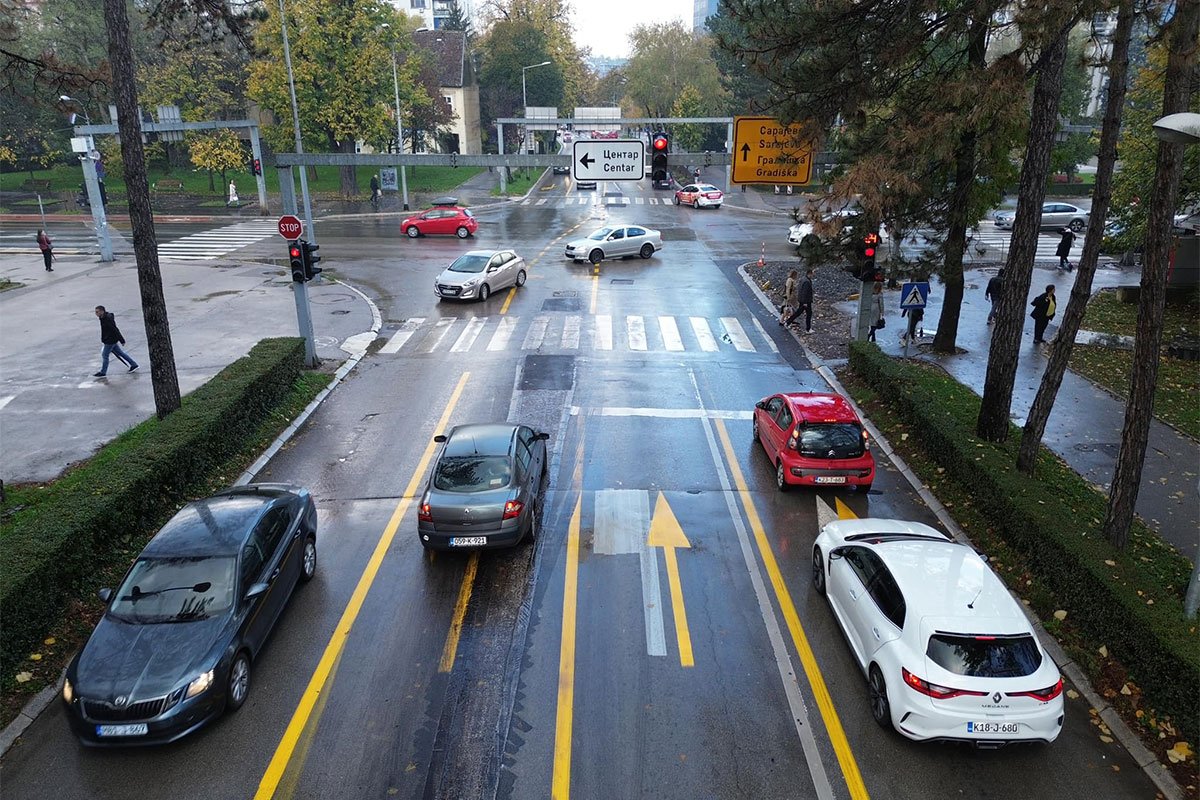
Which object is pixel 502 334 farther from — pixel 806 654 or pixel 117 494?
pixel 806 654

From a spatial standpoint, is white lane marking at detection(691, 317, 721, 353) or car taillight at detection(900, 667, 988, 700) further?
white lane marking at detection(691, 317, 721, 353)

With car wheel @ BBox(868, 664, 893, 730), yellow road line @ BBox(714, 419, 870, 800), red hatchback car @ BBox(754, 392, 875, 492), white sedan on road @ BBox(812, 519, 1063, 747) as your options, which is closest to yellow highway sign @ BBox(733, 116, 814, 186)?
red hatchback car @ BBox(754, 392, 875, 492)

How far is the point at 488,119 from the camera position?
3388 inches

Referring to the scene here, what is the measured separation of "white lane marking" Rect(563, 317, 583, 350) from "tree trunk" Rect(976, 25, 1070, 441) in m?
11.1

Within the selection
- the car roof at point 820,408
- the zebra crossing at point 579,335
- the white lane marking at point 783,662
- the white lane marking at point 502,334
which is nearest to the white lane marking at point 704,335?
the zebra crossing at point 579,335

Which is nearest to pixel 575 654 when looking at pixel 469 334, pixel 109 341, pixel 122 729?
pixel 122 729

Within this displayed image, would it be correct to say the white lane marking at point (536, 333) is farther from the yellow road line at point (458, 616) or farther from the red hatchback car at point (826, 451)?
the yellow road line at point (458, 616)

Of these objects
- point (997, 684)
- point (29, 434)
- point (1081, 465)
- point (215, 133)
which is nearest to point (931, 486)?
point (1081, 465)

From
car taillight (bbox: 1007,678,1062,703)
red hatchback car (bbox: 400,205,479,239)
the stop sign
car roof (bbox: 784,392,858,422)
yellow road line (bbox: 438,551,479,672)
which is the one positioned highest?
the stop sign

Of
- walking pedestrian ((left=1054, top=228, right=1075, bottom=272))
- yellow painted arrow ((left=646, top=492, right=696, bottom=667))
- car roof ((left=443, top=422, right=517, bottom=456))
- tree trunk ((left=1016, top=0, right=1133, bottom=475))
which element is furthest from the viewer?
walking pedestrian ((left=1054, top=228, right=1075, bottom=272))

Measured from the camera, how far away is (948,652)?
25.5ft

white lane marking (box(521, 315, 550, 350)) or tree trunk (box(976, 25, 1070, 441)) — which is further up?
tree trunk (box(976, 25, 1070, 441))

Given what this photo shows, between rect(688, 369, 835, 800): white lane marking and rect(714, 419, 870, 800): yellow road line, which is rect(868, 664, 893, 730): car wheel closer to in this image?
rect(714, 419, 870, 800): yellow road line

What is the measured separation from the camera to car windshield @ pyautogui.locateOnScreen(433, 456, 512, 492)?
11.3 m
